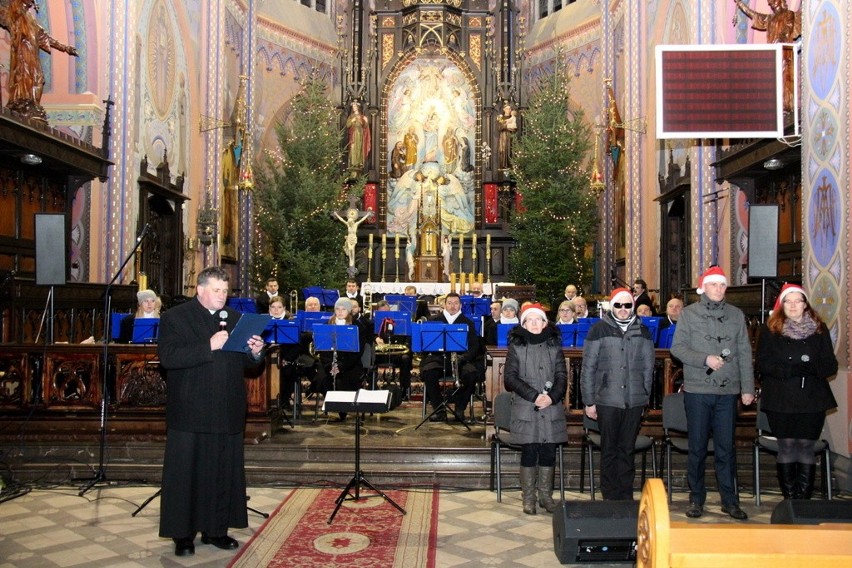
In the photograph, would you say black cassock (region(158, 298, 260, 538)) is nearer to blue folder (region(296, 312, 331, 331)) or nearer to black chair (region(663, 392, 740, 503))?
black chair (region(663, 392, 740, 503))

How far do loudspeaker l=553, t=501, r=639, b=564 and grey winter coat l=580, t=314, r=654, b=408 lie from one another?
1687mm

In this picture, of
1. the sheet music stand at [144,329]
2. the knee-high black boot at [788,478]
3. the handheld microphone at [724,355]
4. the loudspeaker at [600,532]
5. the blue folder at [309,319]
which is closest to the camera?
the loudspeaker at [600,532]

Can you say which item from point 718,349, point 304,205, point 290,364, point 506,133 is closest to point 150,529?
point 290,364

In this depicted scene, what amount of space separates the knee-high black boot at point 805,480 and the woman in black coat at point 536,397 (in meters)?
2.03

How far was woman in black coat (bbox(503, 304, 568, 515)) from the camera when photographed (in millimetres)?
7031

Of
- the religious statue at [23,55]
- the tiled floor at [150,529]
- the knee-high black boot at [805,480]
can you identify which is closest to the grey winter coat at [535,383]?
the tiled floor at [150,529]

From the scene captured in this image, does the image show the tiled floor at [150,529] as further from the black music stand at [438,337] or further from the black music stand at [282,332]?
the black music stand at [282,332]

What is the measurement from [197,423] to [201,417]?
0.05 metres

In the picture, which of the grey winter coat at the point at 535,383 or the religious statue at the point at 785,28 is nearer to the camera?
the grey winter coat at the point at 535,383

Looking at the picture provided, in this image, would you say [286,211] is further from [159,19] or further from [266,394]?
[266,394]

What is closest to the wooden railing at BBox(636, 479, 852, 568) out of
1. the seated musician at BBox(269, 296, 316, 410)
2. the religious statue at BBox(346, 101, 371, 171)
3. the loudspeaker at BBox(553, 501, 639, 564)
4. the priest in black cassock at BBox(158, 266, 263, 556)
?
the loudspeaker at BBox(553, 501, 639, 564)

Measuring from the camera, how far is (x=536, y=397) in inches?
274

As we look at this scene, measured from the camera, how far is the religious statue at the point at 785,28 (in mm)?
10930

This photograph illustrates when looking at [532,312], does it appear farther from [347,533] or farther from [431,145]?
[431,145]
